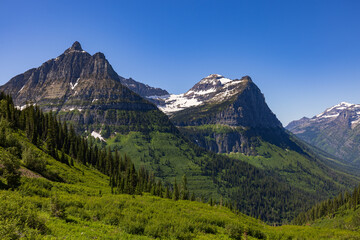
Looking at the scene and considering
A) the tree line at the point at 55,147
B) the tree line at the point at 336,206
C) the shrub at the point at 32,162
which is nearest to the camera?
the shrub at the point at 32,162

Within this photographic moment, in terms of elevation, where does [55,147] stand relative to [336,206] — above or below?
above

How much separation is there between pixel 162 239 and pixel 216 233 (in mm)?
12893

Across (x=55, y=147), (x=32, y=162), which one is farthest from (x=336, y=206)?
(x=32, y=162)

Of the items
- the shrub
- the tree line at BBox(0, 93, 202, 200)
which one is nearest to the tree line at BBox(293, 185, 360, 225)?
the tree line at BBox(0, 93, 202, 200)

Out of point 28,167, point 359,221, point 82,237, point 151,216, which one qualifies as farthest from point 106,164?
point 359,221

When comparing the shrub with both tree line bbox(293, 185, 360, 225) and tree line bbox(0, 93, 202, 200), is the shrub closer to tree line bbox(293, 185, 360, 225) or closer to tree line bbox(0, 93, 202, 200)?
tree line bbox(0, 93, 202, 200)

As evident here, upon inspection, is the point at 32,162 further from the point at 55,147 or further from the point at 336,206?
the point at 336,206

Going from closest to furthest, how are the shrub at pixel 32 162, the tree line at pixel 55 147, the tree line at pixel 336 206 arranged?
the shrub at pixel 32 162, the tree line at pixel 55 147, the tree line at pixel 336 206

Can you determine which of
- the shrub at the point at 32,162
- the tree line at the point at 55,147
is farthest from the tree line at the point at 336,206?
the shrub at the point at 32,162

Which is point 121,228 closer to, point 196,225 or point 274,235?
point 196,225

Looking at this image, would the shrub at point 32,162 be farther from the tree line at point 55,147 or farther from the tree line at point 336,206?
the tree line at point 336,206

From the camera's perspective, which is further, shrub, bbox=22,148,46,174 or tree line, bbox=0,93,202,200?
tree line, bbox=0,93,202,200

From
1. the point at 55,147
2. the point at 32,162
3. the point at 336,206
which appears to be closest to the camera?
the point at 32,162

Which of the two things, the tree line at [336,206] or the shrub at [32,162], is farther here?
the tree line at [336,206]
